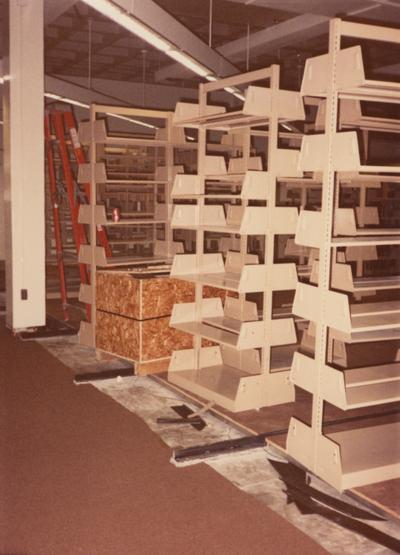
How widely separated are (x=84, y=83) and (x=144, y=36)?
9.11 m

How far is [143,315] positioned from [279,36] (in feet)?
17.1

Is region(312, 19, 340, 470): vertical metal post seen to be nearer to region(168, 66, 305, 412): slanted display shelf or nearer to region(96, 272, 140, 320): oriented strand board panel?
region(168, 66, 305, 412): slanted display shelf

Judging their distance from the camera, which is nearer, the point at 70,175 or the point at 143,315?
the point at 143,315

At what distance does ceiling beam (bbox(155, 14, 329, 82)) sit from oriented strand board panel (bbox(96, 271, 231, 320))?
429cm

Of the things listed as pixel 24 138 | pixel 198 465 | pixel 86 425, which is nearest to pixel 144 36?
pixel 24 138

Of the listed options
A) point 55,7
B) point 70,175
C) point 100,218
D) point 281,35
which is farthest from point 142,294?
point 281,35

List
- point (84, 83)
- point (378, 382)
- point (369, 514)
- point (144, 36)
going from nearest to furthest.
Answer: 1. point (369, 514)
2. point (378, 382)
3. point (144, 36)
4. point (84, 83)

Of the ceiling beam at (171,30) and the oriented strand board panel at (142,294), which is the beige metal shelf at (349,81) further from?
the oriented strand board panel at (142,294)

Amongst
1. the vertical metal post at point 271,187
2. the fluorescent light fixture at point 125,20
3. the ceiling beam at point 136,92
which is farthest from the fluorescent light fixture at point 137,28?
the ceiling beam at point 136,92

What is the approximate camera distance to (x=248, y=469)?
12.7 ft

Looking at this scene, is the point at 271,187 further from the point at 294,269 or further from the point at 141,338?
the point at 141,338

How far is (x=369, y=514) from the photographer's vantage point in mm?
3324

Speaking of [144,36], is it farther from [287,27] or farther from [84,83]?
[84,83]

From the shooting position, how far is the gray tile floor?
3.10 metres
